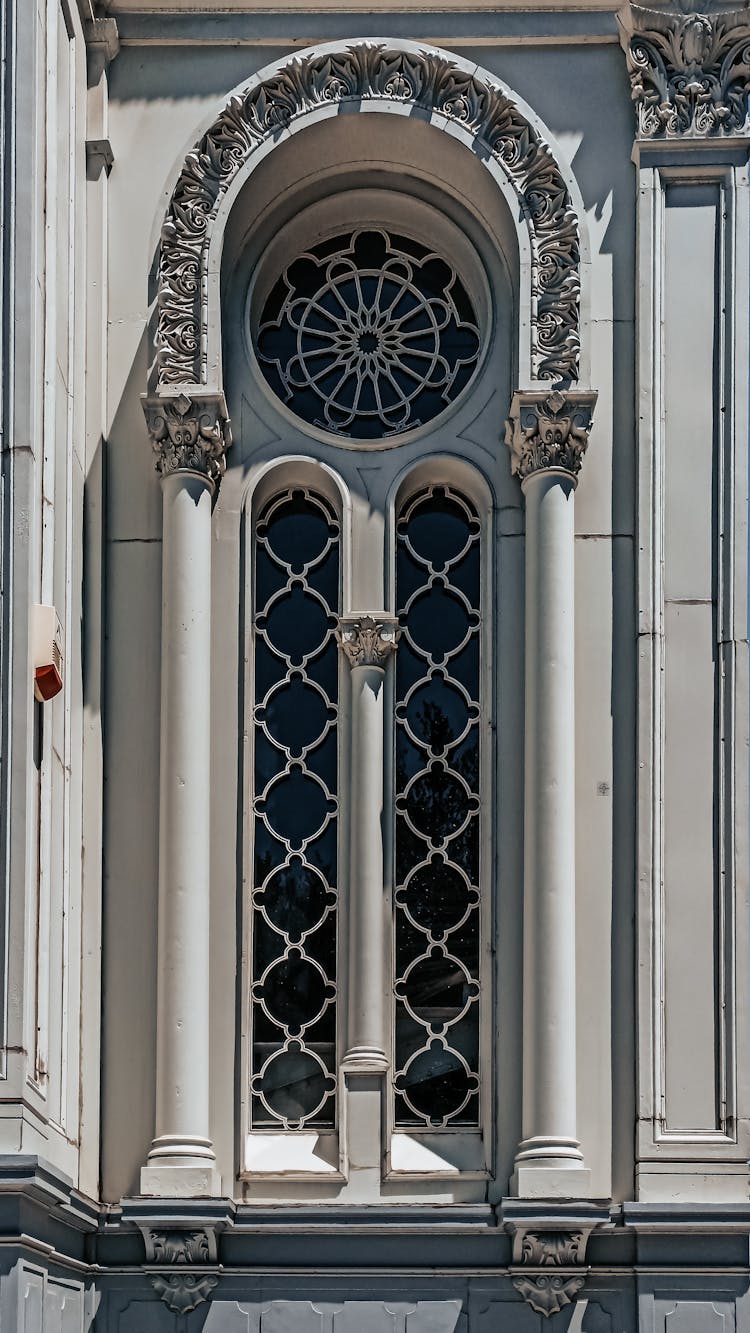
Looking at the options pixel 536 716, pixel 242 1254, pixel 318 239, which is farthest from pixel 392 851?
pixel 318 239

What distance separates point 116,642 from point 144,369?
2.12m

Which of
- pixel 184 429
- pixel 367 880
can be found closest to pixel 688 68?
pixel 184 429

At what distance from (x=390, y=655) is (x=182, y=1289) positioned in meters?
4.89

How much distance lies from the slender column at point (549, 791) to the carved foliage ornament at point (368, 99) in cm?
53

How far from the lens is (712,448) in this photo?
21891 millimetres

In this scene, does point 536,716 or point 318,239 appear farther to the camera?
point 318,239

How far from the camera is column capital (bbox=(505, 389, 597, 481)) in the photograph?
71.1ft

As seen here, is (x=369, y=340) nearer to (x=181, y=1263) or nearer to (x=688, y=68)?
(x=688, y=68)

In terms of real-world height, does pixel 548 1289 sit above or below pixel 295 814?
below

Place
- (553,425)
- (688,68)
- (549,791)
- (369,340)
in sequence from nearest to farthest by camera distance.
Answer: (549,791) → (553,425) → (688,68) → (369,340)

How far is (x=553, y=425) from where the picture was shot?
71.1 ft

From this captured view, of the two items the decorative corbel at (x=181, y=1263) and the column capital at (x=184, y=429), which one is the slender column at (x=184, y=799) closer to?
the column capital at (x=184, y=429)

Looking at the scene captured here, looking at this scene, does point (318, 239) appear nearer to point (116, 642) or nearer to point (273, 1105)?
point (116, 642)

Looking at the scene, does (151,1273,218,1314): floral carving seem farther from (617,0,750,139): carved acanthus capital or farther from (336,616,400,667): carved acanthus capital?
(617,0,750,139): carved acanthus capital
